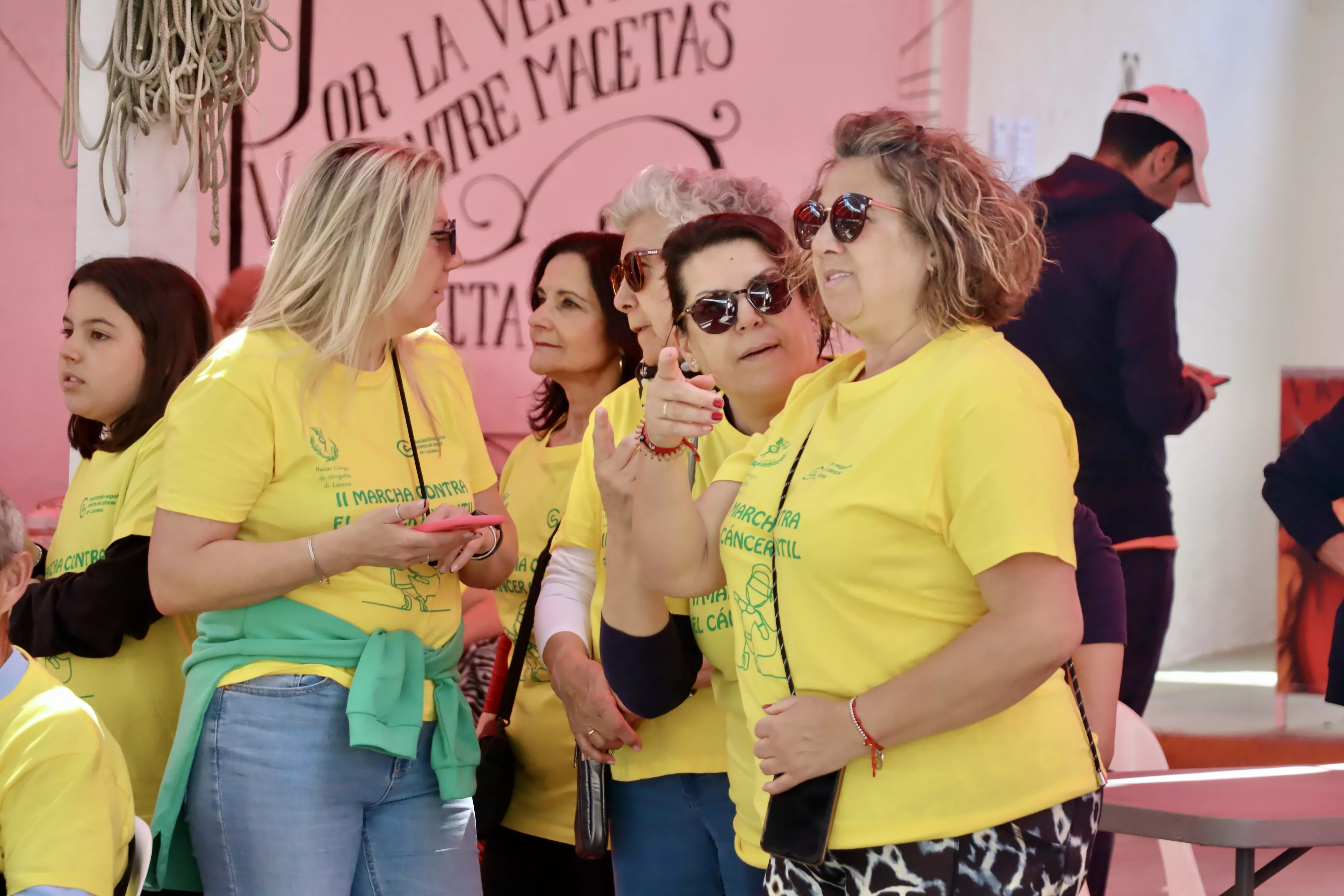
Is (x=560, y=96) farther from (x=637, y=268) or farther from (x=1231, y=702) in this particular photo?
(x=1231, y=702)

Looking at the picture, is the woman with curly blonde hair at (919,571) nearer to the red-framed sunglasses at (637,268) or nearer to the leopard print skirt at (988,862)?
the leopard print skirt at (988,862)

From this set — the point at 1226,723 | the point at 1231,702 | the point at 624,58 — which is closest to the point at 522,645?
the point at 624,58

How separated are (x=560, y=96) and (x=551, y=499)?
2207 mm

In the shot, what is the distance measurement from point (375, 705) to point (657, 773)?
45 centimetres

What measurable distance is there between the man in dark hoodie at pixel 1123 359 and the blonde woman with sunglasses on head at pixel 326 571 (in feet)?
7.66

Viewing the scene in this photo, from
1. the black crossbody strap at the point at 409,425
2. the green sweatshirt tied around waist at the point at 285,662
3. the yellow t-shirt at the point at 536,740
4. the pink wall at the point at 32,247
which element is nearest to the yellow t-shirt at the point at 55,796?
the green sweatshirt tied around waist at the point at 285,662

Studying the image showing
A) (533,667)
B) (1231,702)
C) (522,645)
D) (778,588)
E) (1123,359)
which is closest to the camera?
(778,588)

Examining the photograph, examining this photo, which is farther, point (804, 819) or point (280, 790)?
point (280, 790)

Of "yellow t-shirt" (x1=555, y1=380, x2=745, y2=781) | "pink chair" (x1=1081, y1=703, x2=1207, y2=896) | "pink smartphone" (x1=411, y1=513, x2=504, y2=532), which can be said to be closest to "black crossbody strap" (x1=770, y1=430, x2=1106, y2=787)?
"yellow t-shirt" (x1=555, y1=380, x2=745, y2=781)

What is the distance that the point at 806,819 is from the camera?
152 centimetres

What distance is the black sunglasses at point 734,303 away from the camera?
1.99 m

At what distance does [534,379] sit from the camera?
471 centimetres

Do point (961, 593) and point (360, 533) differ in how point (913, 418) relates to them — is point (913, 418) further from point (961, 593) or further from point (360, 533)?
point (360, 533)

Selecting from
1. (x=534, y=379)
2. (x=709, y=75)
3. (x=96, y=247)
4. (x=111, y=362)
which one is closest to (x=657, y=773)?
(x=111, y=362)
